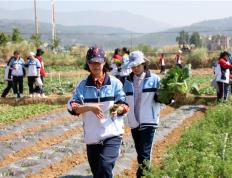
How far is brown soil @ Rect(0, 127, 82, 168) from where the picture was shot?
8906mm

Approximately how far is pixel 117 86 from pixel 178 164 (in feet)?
3.76

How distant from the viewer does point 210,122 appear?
10.8 meters

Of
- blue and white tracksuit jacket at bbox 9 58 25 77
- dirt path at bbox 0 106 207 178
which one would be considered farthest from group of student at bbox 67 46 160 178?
blue and white tracksuit jacket at bbox 9 58 25 77

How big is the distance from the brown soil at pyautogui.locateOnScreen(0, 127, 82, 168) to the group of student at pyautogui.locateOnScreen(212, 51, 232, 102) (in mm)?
4500

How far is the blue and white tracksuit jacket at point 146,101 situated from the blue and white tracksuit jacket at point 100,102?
934 mm

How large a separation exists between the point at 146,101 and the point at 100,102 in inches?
44.2

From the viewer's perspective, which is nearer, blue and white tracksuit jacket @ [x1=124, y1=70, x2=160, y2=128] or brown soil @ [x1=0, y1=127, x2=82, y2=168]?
blue and white tracksuit jacket @ [x1=124, y1=70, x2=160, y2=128]

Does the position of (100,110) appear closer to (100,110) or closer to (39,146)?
(100,110)

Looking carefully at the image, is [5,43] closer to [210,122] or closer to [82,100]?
[210,122]

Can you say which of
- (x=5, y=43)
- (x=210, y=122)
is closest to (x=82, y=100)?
(x=210, y=122)

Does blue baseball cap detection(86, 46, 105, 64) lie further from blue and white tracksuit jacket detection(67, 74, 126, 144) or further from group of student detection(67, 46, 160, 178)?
blue and white tracksuit jacket detection(67, 74, 126, 144)

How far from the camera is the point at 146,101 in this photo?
259 inches

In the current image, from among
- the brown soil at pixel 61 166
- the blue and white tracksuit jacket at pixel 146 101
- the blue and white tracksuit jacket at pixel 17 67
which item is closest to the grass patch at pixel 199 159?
the blue and white tracksuit jacket at pixel 146 101

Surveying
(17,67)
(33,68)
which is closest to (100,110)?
(33,68)
